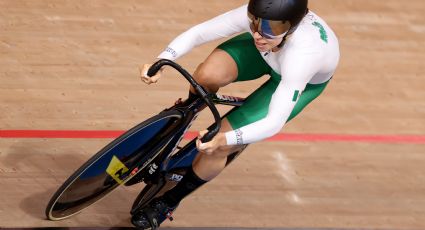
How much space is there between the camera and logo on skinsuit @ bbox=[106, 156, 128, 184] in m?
3.74

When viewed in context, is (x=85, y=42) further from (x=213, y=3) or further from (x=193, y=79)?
(x=193, y=79)

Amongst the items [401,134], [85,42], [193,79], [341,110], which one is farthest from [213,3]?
[193,79]

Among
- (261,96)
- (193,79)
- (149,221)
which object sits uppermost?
(193,79)

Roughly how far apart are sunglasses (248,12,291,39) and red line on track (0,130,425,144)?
176 cm

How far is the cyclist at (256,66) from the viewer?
3.24 metres

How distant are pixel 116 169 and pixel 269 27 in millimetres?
1155

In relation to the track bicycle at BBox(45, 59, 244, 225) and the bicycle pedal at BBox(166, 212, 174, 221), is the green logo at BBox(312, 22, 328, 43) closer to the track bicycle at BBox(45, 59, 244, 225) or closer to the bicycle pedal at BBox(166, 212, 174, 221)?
Result: the track bicycle at BBox(45, 59, 244, 225)

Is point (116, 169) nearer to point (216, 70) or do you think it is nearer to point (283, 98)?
point (216, 70)

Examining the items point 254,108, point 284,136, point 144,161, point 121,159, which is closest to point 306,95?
point 254,108

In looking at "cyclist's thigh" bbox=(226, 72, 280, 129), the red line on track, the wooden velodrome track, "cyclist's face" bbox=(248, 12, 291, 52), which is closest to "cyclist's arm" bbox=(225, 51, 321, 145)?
"cyclist's face" bbox=(248, 12, 291, 52)

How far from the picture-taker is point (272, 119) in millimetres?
3270

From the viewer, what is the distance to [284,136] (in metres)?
4.98

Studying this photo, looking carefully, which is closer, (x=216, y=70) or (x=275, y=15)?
(x=275, y=15)

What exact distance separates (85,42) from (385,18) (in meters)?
2.51
